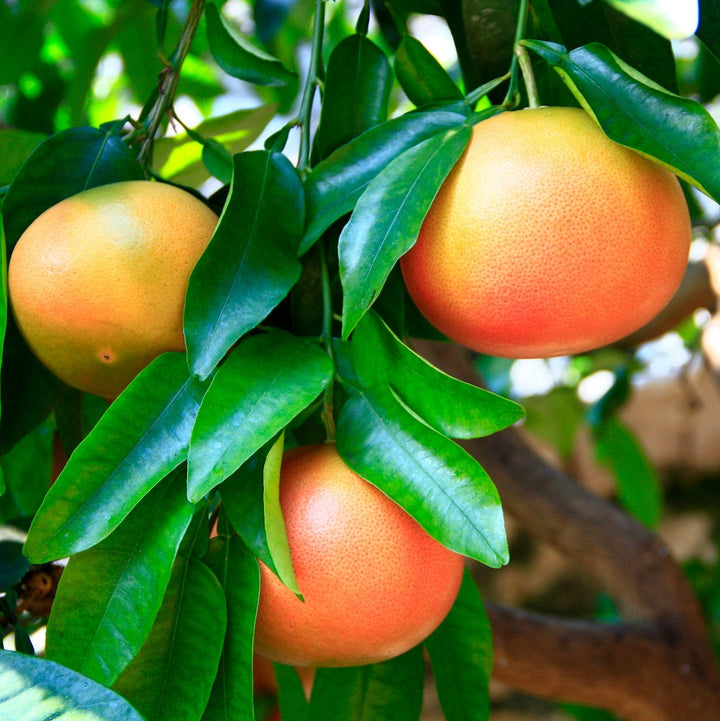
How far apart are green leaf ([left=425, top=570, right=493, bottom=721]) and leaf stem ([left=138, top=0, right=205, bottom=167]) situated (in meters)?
0.34

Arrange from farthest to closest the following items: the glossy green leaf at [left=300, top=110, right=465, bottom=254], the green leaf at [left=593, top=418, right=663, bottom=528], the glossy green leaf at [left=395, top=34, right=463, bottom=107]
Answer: the green leaf at [left=593, top=418, right=663, bottom=528], the glossy green leaf at [left=395, top=34, right=463, bottom=107], the glossy green leaf at [left=300, top=110, right=465, bottom=254]

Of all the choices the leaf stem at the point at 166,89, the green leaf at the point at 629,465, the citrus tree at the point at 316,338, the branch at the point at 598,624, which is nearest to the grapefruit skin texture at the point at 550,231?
the citrus tree at the point at 316,338

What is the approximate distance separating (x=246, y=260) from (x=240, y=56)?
0.59ft

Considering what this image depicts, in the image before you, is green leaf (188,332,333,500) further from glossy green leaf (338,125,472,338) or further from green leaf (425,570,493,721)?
green leaf (425,570,493,721)

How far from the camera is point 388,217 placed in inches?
17.0

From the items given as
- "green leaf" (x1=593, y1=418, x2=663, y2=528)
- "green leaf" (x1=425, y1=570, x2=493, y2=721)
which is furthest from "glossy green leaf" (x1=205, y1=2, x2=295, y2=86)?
"green leaf" (x1=593, y1=418, x2=663, y2=528)

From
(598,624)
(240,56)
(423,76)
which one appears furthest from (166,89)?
(598,624)

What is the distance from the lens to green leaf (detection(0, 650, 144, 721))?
1.16 feet

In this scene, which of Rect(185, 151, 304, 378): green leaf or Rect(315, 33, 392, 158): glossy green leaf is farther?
Rect(315, 33, 392, 158): glossy green leaf

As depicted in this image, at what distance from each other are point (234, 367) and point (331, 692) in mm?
234

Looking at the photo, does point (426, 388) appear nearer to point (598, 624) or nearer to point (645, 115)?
point (645, 115)

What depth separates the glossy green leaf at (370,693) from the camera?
0.55m

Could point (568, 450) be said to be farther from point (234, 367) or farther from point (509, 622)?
point (234, 367)

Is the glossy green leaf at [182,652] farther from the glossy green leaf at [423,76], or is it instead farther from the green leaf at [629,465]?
the green leaf at [629,465]
